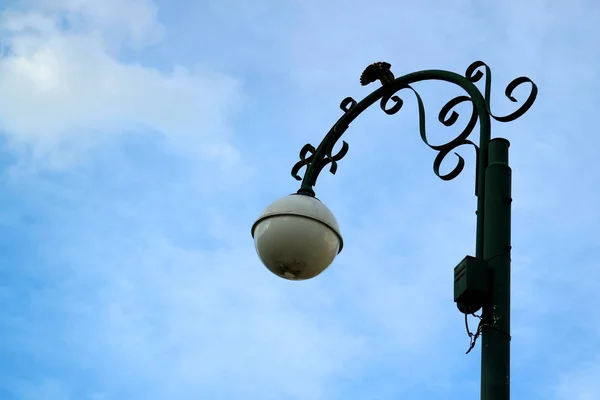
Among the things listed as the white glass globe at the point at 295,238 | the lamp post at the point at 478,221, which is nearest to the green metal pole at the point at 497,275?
the lamp post at the point at 478,221

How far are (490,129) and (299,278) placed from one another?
1.46 meters

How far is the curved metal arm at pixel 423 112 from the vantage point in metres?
5.23

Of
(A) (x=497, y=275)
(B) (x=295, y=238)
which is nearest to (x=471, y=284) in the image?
(A) (x=497, y=275)

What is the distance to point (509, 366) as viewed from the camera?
427cm

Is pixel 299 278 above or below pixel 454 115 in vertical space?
below

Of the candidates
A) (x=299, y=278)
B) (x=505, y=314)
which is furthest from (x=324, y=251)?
(x=505, y=314)

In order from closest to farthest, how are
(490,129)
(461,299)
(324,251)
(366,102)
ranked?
(461,299) < (490,129) < (324,251) < (366,102)

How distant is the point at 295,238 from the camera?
5.48 metres

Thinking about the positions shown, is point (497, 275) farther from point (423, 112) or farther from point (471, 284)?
point (423, 112)

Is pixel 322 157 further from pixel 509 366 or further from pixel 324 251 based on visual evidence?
pixel 509 366

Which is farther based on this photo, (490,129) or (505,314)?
(490,129)

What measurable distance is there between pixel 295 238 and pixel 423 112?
1.21 metres

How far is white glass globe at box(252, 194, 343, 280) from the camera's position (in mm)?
5477

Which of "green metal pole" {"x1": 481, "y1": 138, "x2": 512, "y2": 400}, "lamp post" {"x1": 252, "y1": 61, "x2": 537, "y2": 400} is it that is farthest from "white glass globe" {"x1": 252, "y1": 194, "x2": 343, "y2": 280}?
"green metal pole" {"x1": 481, "y1": 138, "x2": 512, "y2": 400}
